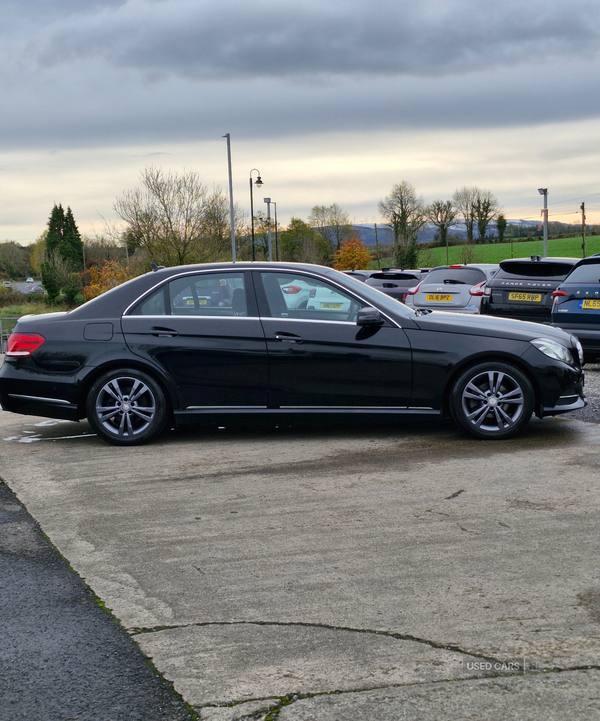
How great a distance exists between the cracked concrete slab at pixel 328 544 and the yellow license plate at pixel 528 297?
7.81 m

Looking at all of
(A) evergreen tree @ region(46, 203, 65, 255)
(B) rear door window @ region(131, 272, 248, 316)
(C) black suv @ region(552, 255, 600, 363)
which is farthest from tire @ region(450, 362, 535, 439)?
(A) evergreen tree @ region(46, 203, 65, 255)

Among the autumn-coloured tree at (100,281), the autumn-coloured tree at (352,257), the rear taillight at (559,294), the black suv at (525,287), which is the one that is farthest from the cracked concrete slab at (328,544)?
the autumn-coloured tree at (352,257)

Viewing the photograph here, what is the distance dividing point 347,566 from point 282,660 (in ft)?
3.50

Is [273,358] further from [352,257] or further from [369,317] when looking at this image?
[352,257]

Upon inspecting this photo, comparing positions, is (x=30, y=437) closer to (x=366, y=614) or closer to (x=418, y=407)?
(x=418, y=407)

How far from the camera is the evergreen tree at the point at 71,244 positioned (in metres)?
123

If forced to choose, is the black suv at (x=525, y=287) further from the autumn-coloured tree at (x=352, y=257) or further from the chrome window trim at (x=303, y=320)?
the autumn-coloured tree at (x=352, y=257)

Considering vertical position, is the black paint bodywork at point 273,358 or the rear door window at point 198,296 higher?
the rear door window at point 198,296

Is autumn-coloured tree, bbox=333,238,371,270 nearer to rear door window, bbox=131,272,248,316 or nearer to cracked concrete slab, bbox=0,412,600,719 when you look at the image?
rear door window, bbox=131,272,248,316

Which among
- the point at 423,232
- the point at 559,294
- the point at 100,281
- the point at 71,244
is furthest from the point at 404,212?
the point at 559,294

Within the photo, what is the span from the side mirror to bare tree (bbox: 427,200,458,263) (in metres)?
82.5

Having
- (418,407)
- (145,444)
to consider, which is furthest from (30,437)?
(418,407)

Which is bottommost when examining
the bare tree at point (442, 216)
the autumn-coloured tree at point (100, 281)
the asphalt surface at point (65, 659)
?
the asphalt surface at point (65, 659)

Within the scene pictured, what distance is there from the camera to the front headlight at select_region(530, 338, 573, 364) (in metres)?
7.39
